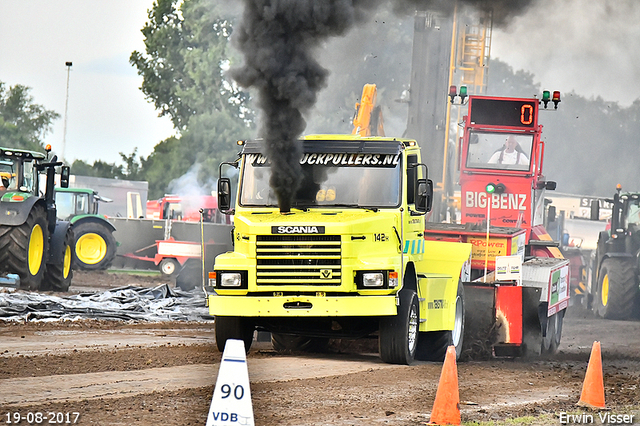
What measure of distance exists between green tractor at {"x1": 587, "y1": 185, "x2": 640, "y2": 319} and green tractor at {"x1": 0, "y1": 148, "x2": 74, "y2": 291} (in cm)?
1188

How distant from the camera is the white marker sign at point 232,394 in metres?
6.18

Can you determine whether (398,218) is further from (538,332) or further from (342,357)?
(538,332)

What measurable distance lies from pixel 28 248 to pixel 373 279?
9.15 meters

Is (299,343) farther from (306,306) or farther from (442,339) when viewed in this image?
(306,306)

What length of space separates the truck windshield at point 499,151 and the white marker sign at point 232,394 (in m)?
14.5

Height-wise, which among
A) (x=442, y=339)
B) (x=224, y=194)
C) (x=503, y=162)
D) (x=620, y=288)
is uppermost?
(x=503, y=162)

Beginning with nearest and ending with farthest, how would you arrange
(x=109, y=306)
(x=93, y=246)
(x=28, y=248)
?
(x=109, y=306) → (x=28, y=248) → (x=93, y=246)

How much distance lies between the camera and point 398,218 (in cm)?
1170

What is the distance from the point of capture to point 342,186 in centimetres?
1190

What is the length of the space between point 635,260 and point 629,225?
1.95 m

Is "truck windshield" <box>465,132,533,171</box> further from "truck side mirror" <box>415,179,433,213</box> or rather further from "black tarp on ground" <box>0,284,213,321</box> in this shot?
"truck side mirror" <box>415,179,433,213</box>

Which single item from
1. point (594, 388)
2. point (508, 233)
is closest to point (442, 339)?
point (508, 233)

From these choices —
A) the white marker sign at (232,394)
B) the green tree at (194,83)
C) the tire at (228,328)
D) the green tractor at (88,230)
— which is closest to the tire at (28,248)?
the green tractor at (88,230)

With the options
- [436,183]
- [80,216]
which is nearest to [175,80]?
[80,216]
